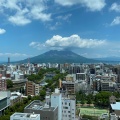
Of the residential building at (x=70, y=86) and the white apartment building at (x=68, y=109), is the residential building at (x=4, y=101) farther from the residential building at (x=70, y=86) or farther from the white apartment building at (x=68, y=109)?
the residential building at (x=70, y=86)

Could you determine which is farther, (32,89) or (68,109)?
(32,89)

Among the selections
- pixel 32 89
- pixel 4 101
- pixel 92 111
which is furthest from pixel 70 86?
pixel 4 101

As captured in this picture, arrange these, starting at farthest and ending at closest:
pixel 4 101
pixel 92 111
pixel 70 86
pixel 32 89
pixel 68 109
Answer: pixel 70 86 → pixel 32 89 → pixel 92 111 → pixel 4 101 → pixel 68 109

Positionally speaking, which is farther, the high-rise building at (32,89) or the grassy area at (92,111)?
the high-rise building at (32,89)

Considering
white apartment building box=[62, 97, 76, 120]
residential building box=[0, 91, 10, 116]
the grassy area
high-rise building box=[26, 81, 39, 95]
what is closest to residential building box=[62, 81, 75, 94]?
high-rise building box=[26, 81, 39, 95]

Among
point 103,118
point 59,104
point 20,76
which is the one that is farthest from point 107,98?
point 20,76

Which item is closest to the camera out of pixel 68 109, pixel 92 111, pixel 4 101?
pixel 68 109

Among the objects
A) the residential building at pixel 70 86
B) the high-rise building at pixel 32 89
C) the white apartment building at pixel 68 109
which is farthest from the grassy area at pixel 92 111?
the high-rise building at pixel 32 89

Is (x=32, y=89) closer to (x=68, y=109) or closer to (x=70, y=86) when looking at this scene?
(x=70, y=86)

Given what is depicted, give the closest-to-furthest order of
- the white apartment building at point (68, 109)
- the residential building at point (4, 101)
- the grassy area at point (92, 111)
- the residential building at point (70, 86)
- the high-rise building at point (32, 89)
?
the white apartment building at point (68, 109) < the residential building at point (4, 101) < the grassy area at point (92, 111) < the high-rise building at point (32, 89) < the residential building at point (70, 86)

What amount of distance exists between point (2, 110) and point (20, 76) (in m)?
16.7

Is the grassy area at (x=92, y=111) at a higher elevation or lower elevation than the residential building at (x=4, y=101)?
lower

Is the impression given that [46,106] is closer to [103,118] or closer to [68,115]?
[68,115]

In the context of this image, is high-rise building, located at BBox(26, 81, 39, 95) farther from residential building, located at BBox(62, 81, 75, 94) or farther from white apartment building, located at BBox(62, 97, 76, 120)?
white apartment building, located at BBox(62, 97, 76, 120)
